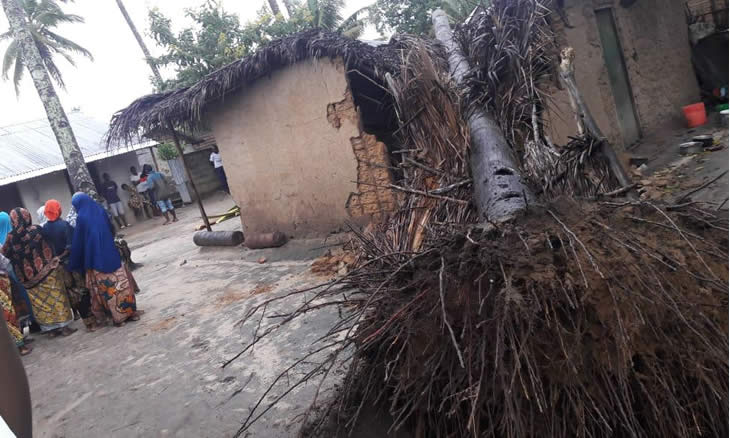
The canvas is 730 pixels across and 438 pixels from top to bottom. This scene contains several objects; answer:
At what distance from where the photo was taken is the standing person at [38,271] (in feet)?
16.9

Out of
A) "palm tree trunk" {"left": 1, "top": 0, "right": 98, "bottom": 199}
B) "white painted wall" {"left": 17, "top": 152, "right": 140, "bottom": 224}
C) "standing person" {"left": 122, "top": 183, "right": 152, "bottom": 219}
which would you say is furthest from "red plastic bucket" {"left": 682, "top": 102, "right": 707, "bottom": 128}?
"white painted wall" {"left": 17, "top": 152, "right": 140, "bottom": 224}

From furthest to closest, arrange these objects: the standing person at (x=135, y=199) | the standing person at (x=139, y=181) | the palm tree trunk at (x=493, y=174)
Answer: the standing person at (x=135, y=199), the standing person at (x=139, y=181), the palm tree trunk at (x=493, y=174)

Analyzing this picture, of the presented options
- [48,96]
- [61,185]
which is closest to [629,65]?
[48,96]

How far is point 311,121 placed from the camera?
682 centimetres

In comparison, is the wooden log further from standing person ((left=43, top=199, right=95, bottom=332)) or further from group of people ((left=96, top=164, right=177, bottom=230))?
group of people ((left=96, top=164, right=177, bottom=230))

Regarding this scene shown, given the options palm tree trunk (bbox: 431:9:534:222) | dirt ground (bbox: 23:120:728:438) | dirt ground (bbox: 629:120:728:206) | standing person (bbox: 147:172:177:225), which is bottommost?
dirt ground (bbox: 629:120:728:206)

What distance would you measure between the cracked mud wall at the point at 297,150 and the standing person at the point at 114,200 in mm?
9249

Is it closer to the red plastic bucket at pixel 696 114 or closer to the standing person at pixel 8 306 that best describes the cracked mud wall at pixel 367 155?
the standing person at pixel 8 306

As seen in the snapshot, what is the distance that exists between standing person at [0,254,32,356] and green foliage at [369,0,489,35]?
12.7 metres

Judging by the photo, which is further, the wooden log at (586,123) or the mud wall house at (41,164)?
the mud wall house at (41,164)

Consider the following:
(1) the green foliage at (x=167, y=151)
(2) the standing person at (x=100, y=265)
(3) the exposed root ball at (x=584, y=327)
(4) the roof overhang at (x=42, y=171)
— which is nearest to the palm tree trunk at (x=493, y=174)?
(3) the exposed root ball at (x=584, y=327)

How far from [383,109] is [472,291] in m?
5.90

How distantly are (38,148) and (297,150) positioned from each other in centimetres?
1314

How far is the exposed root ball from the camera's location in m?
1.34
